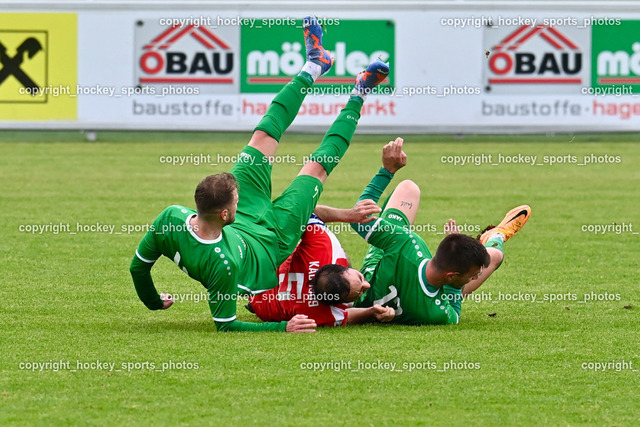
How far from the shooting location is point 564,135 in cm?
2270

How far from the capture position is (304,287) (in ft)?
25.2

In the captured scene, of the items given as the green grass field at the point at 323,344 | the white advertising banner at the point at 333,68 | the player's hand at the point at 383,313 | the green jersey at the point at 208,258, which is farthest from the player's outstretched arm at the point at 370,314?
the white advertising banner at the point at 333,68

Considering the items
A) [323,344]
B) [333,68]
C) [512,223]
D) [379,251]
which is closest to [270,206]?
[379,251]

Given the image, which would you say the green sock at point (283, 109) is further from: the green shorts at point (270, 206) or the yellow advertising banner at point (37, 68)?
the yellow advertising banner at point (37, 68)

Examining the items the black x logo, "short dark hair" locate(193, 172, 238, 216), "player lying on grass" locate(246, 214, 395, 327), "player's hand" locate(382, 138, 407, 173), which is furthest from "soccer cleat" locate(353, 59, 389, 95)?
the black x logo

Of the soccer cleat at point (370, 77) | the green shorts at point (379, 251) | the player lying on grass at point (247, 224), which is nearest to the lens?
the player lying on grass at point (247, 224)

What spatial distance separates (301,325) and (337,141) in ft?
5.26

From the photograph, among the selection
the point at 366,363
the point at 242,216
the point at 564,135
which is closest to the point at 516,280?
the point at 242,216

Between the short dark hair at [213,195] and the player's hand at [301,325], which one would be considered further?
the player's hand at [301,325]

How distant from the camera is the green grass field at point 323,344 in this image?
5.58 m

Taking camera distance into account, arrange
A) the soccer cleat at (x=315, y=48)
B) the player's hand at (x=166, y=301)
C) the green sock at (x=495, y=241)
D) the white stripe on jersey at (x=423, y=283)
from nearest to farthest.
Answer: the white stripe on jersey at (x=423, y=283) < the player's hand at (x=166, y=301) < the green sock at (x=495, y=241) < the soccer cleat at (x=315, y=48)

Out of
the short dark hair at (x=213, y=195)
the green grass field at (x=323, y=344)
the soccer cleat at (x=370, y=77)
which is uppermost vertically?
the soccer cleat at (x=370, y=77)

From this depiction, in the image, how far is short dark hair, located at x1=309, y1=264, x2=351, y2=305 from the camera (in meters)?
7.21

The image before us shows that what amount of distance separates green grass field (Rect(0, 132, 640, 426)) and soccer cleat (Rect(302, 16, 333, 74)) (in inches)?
85.9
